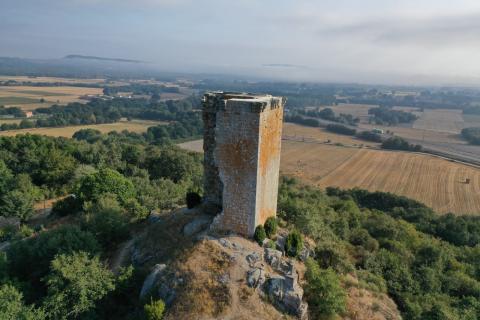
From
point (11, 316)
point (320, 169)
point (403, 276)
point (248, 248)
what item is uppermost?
point (248, 248)

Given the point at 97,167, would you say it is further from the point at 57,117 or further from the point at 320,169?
the point at 57,117

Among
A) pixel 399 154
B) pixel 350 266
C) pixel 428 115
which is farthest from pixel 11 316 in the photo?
pixel 428 115

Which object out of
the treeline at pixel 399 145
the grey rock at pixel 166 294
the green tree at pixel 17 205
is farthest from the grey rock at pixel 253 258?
the treeline at pixel 399 145

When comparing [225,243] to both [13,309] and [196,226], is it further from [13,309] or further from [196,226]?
[13,309]

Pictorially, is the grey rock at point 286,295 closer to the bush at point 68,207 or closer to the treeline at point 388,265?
the treeline at point 388,265

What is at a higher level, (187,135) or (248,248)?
(248,248)

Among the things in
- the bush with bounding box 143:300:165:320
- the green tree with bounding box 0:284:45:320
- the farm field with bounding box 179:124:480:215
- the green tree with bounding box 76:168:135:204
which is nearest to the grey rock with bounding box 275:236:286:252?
the bush with bounding box 143:300:165:320

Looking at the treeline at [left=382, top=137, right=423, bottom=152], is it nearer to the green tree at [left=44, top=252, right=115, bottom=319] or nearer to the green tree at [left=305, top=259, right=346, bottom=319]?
the green tree at [left=305, top=259, right=346, bottom=319]
